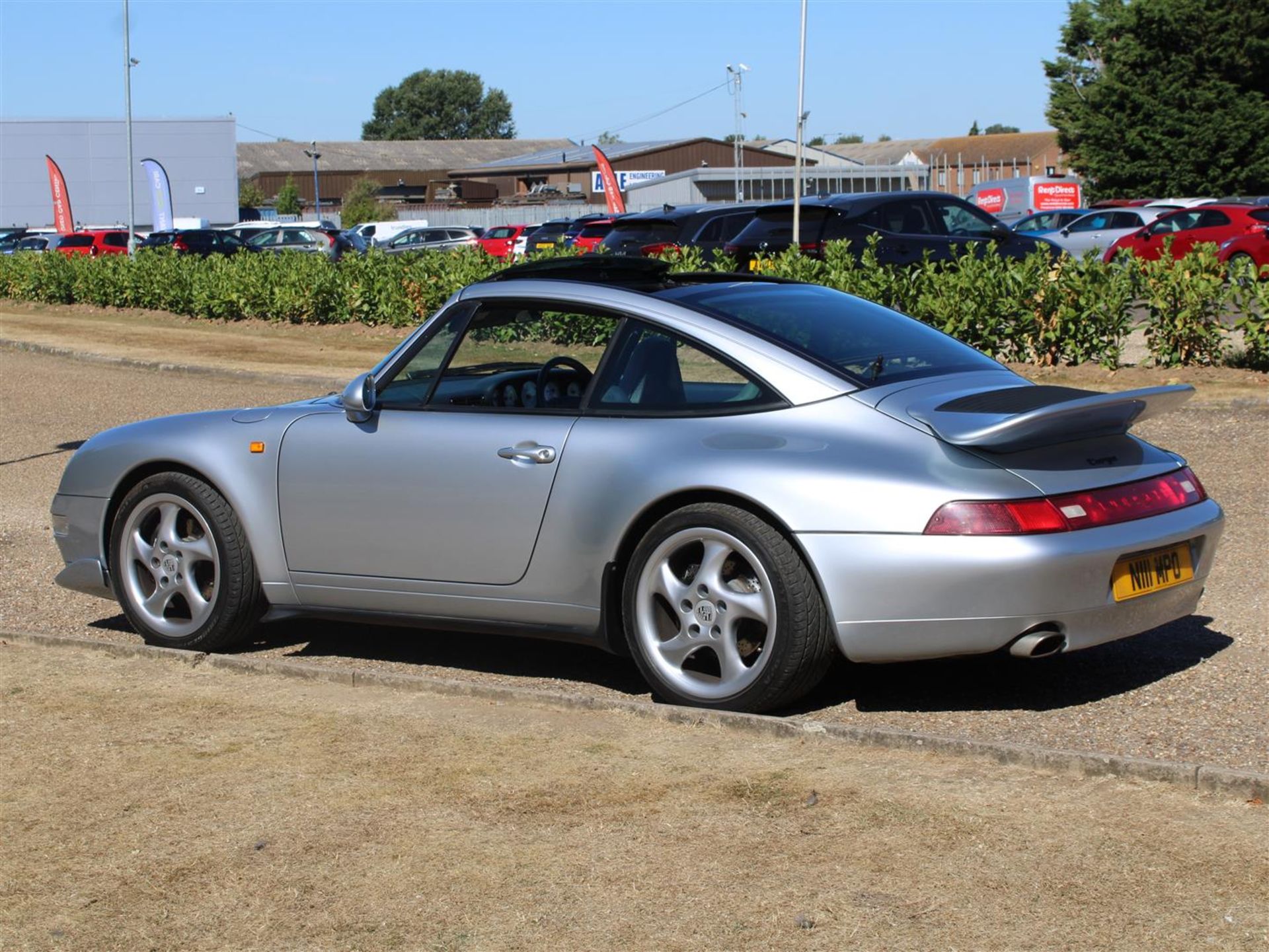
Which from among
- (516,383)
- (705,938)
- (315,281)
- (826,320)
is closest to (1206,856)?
(705,938)

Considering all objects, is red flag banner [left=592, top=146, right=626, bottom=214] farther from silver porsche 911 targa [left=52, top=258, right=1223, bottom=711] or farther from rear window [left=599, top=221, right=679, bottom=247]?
silver porsche 911 targa [left=52, top=258, right=1223, bottom=711]

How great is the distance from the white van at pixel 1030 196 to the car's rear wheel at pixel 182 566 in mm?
48399

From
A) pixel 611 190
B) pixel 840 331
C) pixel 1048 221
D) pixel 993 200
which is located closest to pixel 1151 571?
pixel 840 331

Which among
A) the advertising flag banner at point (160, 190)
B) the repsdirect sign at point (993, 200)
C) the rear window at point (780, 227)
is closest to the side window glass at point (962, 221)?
the rear window at point (780, 227)

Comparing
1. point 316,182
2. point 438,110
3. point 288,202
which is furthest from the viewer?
point 438,110

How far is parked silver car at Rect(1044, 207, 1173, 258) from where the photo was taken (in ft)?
107

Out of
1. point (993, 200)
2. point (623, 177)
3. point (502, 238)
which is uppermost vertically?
point (623, 177)

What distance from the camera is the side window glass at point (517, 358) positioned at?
5895 millimetres

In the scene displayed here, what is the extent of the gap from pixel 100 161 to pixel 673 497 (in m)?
80.0

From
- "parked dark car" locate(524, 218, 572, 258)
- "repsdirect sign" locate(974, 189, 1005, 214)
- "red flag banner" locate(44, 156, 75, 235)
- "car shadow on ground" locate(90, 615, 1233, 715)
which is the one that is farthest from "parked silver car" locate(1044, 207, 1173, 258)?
"red flag banner" locate(44, 156, 75, 235)

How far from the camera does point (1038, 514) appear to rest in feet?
15.7

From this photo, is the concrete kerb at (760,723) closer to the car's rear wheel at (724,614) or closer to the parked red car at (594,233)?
the car's rear wheel at (724,614)

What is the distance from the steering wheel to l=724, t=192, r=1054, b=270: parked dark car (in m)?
13.6

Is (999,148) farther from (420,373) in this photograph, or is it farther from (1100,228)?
(420,373)
